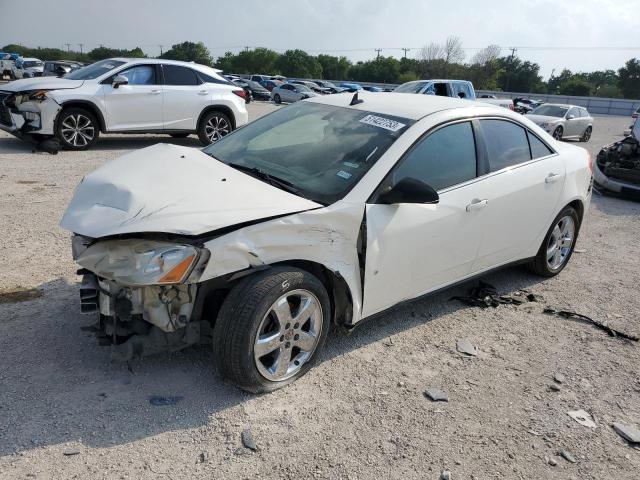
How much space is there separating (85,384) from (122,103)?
330 inches

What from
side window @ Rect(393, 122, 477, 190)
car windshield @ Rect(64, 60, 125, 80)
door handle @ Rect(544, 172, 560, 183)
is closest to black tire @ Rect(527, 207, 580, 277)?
door handle @ Rect(544, 172, 560, 183)

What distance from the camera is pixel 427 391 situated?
3.35 meters

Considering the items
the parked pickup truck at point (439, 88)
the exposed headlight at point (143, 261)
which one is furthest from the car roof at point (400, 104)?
the parked pickup truck at point (439, 88)

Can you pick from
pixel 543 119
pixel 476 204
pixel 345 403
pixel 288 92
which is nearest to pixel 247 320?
pixel 345 403

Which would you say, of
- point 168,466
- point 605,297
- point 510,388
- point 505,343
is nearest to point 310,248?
point 168,466

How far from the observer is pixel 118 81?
10.1m

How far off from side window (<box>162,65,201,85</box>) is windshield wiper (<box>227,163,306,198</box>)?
26.3ft

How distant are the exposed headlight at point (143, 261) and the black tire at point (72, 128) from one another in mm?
7961

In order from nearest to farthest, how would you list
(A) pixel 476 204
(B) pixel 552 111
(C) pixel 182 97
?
(A) pixel 476 204 < (C) pixel 182 97 < (B) pixel 552 111

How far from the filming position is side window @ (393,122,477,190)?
3633 millimetres

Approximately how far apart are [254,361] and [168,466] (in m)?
0.69

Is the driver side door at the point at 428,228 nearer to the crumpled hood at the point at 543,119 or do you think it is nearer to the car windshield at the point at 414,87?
the car windshield at the point at 414,87

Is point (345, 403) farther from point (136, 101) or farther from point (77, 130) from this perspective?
point (136, 101)

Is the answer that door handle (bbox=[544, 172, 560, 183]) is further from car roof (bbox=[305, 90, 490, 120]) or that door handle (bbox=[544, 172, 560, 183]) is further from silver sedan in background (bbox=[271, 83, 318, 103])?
silver sedan in background (bbox=[271, 83, 318, 103])
